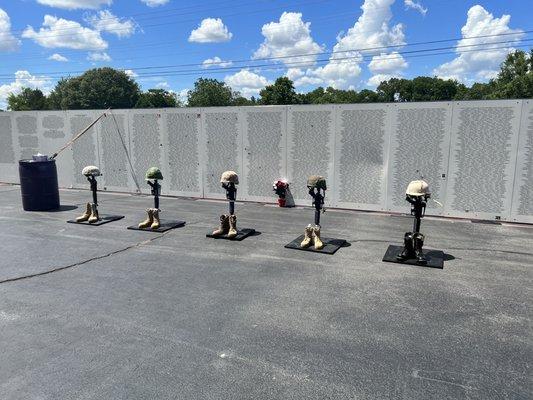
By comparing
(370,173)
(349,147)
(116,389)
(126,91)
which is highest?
(126,91)

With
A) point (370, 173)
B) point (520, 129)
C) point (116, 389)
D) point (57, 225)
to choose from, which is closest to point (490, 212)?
point (520, 129)

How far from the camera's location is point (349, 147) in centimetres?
1022

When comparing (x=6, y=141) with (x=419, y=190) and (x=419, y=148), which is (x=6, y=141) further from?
(x=419, y=190)

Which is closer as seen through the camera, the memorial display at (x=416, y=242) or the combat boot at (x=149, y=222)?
the memorial display at (x=416, y=242)

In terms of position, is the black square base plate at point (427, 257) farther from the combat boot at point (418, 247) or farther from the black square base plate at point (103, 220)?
the black square base plate at point (103, 220)

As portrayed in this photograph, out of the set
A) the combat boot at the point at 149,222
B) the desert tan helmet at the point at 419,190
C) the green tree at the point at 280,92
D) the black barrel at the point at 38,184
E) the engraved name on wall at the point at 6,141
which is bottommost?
the combat boot at the point at 149,222

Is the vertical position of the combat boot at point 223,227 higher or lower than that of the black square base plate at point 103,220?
higher

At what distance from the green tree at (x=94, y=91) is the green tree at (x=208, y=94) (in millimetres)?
10832

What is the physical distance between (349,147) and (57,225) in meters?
7.02

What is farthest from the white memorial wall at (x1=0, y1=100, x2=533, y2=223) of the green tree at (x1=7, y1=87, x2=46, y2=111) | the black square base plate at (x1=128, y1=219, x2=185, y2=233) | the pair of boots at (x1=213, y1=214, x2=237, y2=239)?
the green tree at (x1=7, y1=87, x2=46, y2=111)

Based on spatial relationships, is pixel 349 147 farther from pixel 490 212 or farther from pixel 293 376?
pixel 293 376

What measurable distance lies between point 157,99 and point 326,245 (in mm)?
70348

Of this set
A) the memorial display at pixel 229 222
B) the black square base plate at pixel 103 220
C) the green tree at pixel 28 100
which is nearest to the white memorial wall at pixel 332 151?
the black square base plate at pixel 103 220

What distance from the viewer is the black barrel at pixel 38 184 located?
10.2 m
